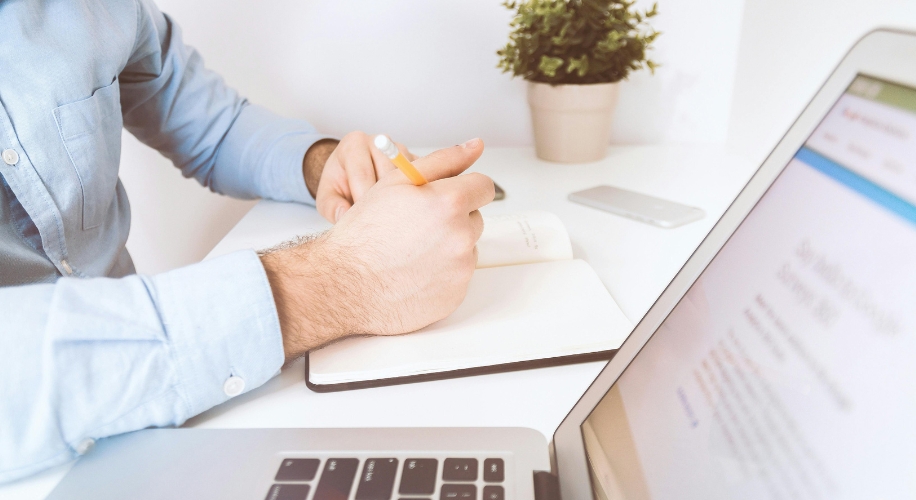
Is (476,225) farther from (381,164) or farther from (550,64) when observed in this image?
(550,64)

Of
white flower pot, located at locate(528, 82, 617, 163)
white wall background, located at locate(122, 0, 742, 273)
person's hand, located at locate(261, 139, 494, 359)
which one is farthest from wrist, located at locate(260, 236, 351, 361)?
white wall background, located at locate(122, 0, 742, 273)

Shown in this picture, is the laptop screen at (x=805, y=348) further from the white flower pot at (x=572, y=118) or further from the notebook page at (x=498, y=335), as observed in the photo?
the white flower pot at (x=572, y=118)

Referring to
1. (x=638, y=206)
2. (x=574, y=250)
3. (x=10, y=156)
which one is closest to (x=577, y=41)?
(x=638, y=206)

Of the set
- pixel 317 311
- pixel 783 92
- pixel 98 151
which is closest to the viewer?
pixel 317 311

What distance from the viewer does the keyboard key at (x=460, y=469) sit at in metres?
0.29

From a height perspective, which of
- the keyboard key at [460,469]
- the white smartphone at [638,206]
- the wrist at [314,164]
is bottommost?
the white smartphone at [638,206]

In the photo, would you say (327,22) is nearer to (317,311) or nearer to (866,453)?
(317,311)

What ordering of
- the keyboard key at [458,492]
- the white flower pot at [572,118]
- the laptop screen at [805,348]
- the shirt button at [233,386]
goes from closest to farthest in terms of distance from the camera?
the laptop screen at [805,348] < the keyboard key at [458,492] < the shirt button at [233,386] < the white flower pot at [572,118]

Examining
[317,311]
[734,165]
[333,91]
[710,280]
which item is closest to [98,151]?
[317,311]

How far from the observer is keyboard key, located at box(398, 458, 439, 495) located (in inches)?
11.3

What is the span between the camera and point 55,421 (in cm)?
34

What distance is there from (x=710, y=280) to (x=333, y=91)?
3.14 ft

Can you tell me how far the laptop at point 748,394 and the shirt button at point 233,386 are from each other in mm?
34

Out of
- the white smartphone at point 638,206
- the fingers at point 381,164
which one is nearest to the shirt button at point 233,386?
the fingers at point 381,164
